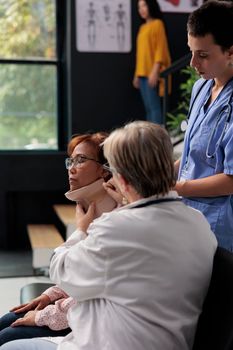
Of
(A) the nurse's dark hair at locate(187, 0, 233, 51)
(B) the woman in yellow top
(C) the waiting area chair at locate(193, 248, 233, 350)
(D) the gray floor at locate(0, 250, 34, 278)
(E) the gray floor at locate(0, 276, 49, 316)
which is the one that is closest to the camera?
(C) the waiting area chair at locate(193, 248, 233, 350)

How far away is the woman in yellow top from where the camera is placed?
5.29 m

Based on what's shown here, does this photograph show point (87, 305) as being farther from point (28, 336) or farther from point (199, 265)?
point (28, 336)

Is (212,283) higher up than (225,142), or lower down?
lower down

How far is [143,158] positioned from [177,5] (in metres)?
4.76

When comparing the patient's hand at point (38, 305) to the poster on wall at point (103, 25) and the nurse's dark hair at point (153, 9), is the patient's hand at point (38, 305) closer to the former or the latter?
the poster on wall at point (103, 25)

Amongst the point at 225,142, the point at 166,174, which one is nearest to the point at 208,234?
the point at 166,174

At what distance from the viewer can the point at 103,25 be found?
17.8 ft

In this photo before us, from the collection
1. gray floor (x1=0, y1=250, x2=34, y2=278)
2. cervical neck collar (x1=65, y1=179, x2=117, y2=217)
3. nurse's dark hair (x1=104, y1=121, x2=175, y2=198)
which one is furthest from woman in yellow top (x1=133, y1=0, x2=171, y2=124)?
nurse's dark hair (x1=104, y1=121, x2=175, y2=198)

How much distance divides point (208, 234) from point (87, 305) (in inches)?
13.8

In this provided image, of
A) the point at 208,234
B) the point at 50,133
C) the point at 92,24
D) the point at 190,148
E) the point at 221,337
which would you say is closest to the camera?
the point at 221,337

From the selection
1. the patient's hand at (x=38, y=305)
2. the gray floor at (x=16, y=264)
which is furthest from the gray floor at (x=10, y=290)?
the patient's hand at (x=38, y=305)

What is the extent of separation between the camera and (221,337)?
118 centimetres

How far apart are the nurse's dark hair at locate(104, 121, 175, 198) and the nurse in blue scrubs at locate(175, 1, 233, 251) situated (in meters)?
0.49

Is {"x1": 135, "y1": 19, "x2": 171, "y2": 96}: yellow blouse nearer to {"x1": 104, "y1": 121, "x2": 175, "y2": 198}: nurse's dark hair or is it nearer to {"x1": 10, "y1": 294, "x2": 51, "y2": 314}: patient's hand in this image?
{"x1": 10, "y1": 294, "x2": 51, "y2": 314}: patient's hand
